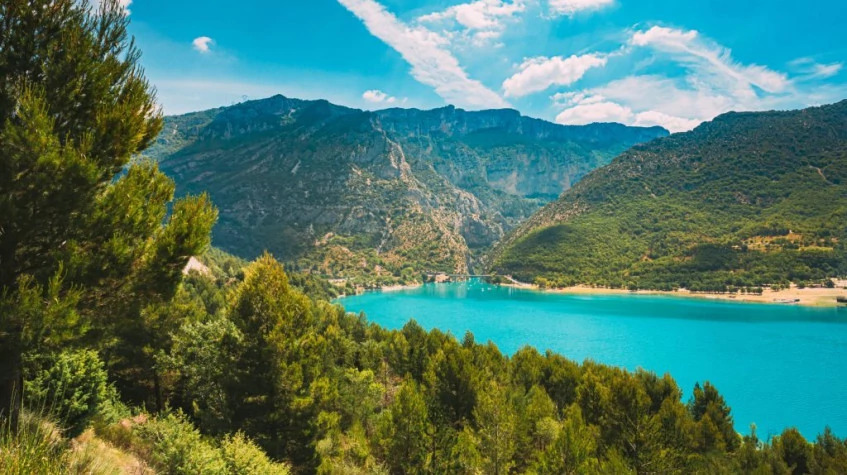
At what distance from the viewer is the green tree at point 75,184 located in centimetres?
588

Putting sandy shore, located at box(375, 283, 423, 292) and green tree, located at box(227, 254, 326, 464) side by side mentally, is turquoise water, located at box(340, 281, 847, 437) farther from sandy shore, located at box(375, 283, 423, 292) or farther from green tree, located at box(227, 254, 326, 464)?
green tree, located at box(227, 254, 326, 464)

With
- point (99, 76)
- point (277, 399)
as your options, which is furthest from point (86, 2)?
point (277, 399)

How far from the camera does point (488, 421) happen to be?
2417 centimetres

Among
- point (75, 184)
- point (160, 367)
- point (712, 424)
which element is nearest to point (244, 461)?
point (75, 184)

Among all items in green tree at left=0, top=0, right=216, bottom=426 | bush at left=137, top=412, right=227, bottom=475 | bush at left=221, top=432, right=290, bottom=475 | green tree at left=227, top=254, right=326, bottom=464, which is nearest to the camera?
green tree at left=0, top=0, right=216, bottom=426

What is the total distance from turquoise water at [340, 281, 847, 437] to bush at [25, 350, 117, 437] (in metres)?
56.9

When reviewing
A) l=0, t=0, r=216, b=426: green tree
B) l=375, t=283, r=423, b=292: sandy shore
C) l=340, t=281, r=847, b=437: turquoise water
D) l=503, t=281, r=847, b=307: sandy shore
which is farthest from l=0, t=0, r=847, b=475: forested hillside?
l=375, t=283, r=423, b=292: sandy shore

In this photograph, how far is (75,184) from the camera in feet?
20.7

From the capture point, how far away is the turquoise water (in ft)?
169

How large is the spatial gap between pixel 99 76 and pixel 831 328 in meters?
127

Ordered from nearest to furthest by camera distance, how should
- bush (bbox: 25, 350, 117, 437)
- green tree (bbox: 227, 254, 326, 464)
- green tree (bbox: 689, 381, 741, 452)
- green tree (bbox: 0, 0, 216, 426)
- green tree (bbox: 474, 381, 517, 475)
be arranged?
green tree (bbox: 0, 0, 216, 426) < bush (bbox: 25, 350, 117, 437) < green tree (bbox: 227, 254, 326, 464) < green tree (bbox: 474, 381, 517, 475) < green tree (bbox: 689, 381, 741, 452)

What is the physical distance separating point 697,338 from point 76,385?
328 feet

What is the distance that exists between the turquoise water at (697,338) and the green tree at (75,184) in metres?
57.5

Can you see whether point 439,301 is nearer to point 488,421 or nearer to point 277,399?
point 488,421
